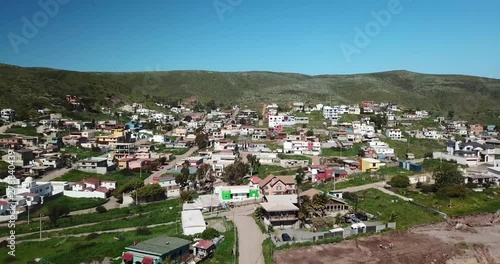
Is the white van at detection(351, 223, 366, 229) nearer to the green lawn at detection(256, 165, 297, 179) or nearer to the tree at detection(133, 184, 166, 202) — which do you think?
the green lawn at detection(256, 165, 297, 179)

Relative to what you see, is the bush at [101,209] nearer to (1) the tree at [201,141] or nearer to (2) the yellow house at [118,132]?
(1) the tree at [201,141]

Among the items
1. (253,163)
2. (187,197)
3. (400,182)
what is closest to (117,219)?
(187,197)

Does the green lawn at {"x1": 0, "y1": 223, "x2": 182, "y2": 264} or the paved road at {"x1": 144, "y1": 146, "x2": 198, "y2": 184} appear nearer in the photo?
the green lawn at {"x1": 0, "y1": 223, "x2": 182, "y2": 264}

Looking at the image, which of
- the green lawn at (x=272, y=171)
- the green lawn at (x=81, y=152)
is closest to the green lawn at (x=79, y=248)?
the green lawn at (x=272, y=171)

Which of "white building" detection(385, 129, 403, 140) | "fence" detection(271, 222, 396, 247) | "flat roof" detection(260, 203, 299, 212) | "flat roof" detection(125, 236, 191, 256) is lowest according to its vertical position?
"fence" detection(271, 222, 396, 247)

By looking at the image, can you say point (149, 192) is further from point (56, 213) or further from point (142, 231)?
point (142, 231)

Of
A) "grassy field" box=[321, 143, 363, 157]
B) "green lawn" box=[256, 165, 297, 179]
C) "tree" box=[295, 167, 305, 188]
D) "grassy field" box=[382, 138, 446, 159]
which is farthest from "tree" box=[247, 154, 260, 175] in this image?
"grassy field" box=[382, 138, 446, 159]
